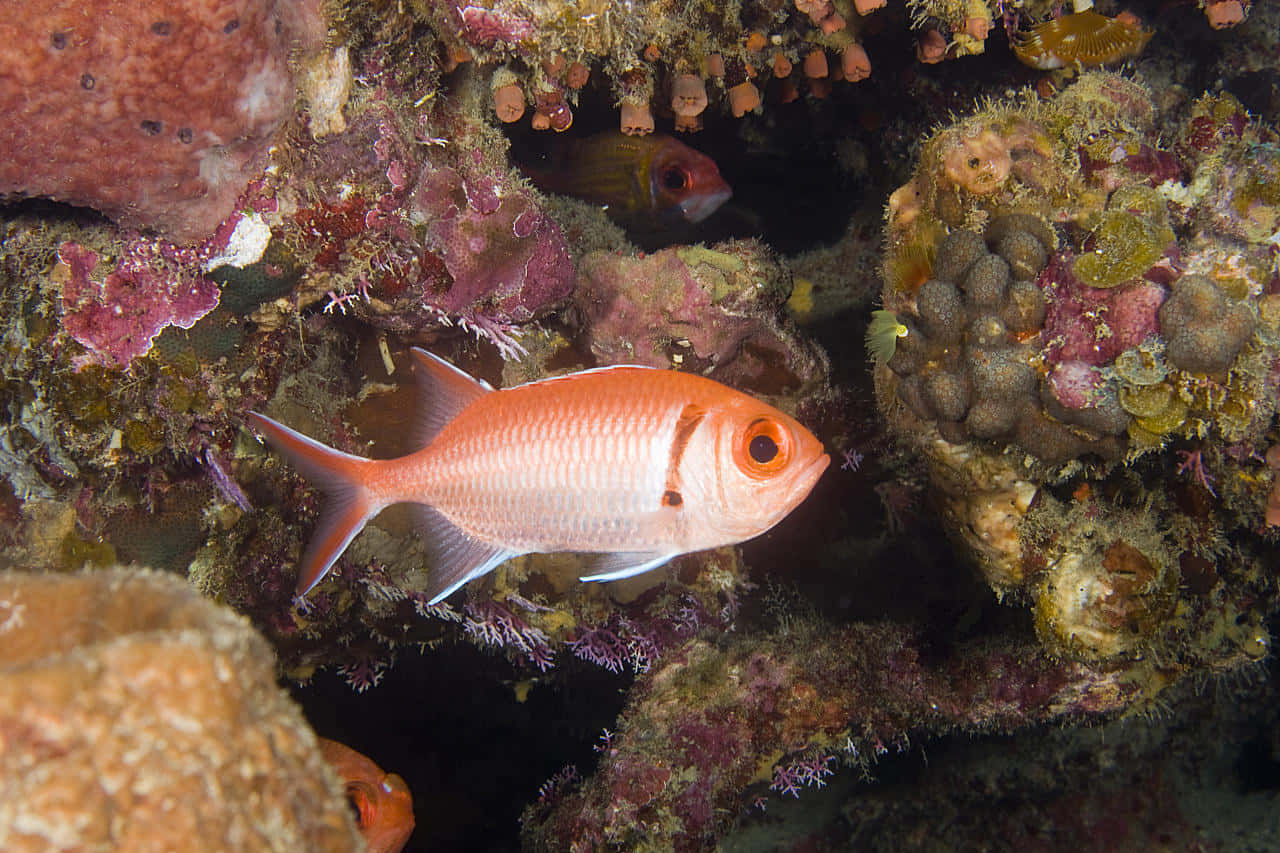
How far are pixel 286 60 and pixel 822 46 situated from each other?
10.6 ft

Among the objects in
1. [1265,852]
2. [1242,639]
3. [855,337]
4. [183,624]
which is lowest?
[1265,852]

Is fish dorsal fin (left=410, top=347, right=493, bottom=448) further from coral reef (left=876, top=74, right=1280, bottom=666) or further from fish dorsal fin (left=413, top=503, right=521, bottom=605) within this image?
coral reef (left=876, top=74, right=1280, bottom=666)

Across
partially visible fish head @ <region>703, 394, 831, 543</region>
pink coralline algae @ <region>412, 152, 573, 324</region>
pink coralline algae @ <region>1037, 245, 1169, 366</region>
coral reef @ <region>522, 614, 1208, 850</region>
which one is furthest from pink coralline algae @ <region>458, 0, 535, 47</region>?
coral reef @ <region>522, 614, 1208, 850</region>

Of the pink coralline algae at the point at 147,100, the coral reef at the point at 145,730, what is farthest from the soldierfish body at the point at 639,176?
the coral reef at the point at 145,730

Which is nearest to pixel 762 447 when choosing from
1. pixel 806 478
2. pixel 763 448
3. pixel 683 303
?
pixel 763 448

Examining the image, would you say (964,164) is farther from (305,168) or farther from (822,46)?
(305,168)

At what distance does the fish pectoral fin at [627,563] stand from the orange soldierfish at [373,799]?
262 cm

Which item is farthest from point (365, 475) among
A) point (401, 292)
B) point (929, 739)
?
point (929, 739)

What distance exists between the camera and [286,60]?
260cm

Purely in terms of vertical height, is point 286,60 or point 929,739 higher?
point 286,60

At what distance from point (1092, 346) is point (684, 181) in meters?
3.09

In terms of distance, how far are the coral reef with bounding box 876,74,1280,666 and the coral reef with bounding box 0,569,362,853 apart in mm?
→ 2677

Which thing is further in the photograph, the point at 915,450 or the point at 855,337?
the point at 855,337

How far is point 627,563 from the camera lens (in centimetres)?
254
